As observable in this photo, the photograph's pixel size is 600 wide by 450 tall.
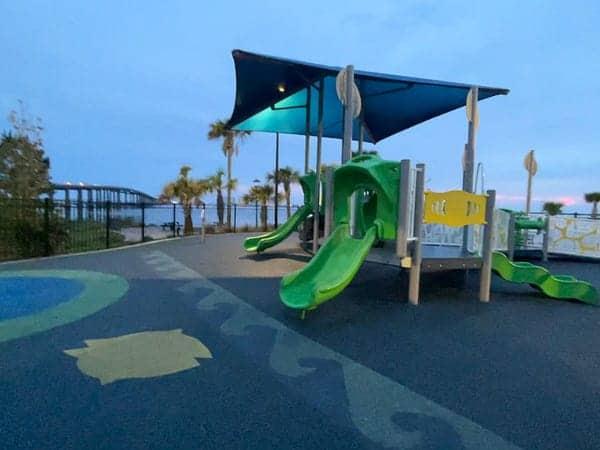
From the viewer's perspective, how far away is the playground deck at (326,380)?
210 cm

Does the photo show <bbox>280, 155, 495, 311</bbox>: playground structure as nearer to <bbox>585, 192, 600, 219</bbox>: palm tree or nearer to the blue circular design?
the blue circular design

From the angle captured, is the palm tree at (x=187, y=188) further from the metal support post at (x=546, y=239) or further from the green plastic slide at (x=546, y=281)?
the green plastic slide at (x=546, y=281)

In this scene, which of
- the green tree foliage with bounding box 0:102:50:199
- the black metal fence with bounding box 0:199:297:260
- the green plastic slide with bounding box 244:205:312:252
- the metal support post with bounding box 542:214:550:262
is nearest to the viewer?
the green plastic slide with bounding box 244:205:312:252

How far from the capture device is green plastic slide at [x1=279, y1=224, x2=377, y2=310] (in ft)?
13.5

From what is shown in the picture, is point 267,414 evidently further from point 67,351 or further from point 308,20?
point 308,20

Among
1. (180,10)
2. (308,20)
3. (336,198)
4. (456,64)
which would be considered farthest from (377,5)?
(336,198)

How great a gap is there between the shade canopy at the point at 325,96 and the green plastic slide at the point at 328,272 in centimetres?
403

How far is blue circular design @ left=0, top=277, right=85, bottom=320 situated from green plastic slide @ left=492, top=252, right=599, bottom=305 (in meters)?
6.57

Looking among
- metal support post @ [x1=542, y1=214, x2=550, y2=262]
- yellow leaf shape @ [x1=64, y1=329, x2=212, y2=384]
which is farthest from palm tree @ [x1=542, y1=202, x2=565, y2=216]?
yellow leaf shape @ [x1=64, y1=329, x2=212, y2=384]

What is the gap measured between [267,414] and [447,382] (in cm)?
144

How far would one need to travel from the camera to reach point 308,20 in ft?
80.5

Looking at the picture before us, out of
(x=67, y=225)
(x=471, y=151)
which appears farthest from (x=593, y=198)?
(x=67, y=225)

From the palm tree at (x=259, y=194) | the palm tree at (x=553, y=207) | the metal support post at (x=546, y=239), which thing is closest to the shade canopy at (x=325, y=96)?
the metal support post at (x=546, y=239)

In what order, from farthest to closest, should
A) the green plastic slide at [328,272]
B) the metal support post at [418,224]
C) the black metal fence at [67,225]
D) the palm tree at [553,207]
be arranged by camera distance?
1. the palm tree at [553,207]
2. the black metal fence at [67,225]
3. the metal support post at [418,224]
4. the green plastic slide at [328,272]
